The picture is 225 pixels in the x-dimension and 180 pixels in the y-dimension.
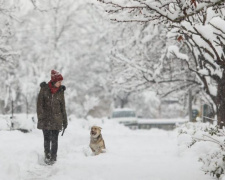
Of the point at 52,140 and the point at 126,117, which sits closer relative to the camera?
the point at 52,140

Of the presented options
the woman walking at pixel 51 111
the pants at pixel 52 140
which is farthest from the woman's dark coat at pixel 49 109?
the pants at pixel 52 140

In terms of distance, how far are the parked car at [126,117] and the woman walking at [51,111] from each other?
743 inches

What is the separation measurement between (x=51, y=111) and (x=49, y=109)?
0.06m

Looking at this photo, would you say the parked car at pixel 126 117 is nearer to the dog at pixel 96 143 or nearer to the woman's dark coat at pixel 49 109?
the dog at pixel 96 143

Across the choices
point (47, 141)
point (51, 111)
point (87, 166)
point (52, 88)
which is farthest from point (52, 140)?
point (87, 166)

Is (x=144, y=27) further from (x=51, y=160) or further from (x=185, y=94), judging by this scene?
(x=51, y=160)

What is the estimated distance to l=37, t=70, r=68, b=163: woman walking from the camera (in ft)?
25.2

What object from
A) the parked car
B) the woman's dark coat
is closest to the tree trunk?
the woman's dark coat

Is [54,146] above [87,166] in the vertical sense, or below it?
above

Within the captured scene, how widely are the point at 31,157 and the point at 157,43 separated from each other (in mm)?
8988

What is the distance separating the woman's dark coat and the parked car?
→ 62.0 ft

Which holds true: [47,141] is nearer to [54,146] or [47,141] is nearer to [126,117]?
[54,146]

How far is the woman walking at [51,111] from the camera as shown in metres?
7.67

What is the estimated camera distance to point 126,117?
27109mm
